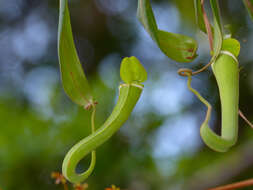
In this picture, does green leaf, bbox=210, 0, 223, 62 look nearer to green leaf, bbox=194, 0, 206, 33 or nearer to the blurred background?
green leaf, bbox=194, 0, 206, 33

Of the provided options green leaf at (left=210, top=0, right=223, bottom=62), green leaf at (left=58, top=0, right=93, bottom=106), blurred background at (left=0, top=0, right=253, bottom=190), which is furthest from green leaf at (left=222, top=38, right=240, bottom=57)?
blurred background at (left=0, top=0, right=253, bottom=190)

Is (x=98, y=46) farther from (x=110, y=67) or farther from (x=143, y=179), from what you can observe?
(x=143, y=179)

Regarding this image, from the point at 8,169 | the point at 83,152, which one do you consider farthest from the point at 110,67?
the point at 83,152

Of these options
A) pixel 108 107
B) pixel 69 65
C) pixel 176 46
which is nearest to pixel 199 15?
pixel 176 46

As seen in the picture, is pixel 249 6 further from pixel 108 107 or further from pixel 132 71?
pixel 108 107

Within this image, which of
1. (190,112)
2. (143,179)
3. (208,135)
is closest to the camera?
(208,135)

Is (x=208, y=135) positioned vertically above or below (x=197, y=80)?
above
